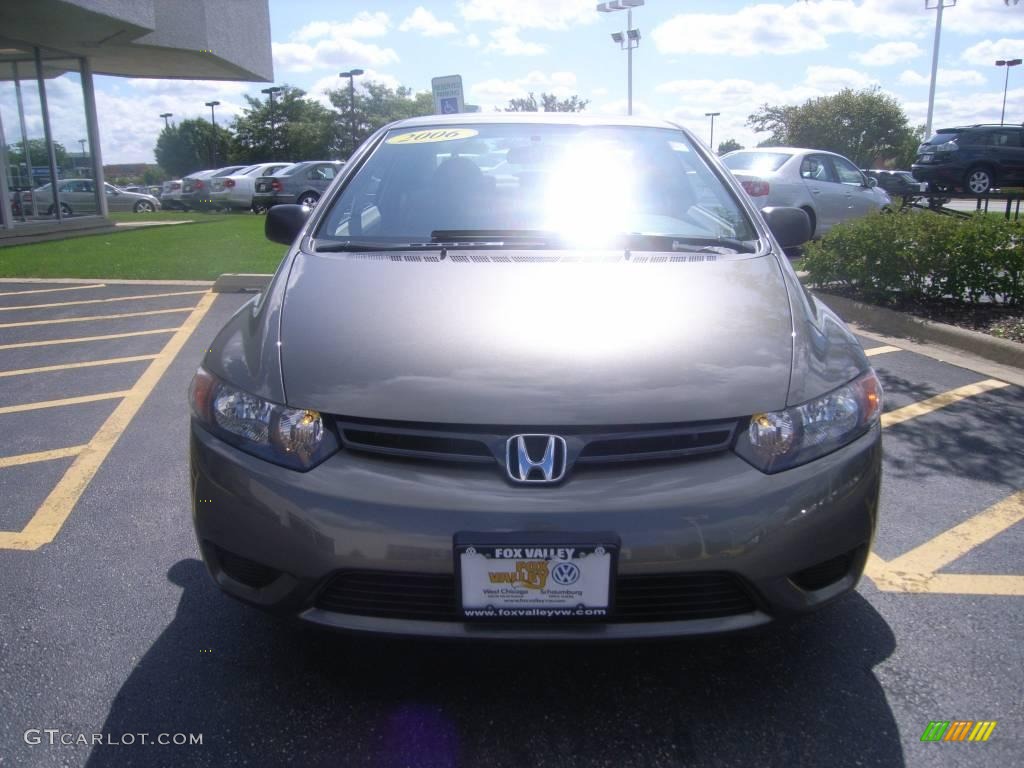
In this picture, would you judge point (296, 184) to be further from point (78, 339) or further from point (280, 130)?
point (280, 130)

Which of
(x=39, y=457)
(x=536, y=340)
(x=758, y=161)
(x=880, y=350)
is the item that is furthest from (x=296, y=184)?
(x=536, y=340)

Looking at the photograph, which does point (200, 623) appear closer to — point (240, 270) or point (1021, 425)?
point (1021, 425)

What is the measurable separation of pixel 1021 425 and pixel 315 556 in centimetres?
408

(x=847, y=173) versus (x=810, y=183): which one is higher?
(x=847, y=173)

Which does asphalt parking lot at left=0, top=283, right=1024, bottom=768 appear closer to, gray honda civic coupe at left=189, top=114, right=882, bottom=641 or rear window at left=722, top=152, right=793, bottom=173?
gray honda civic coupe at left=189, top=114, right=882, bottom=641

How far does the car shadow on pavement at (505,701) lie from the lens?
2084 mm

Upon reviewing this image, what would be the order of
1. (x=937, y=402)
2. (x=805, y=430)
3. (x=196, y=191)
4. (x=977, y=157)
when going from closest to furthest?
(x=805, y=430) < (x=937, y=402) < (x=977, y=157) < (x=196, y=191)

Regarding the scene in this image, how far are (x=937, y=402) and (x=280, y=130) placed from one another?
178ft

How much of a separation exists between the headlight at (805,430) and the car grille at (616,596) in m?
0.30

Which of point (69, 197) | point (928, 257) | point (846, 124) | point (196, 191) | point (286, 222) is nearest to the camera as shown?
point (286, 222)

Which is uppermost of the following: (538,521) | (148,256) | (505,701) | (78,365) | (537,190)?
(537,190)

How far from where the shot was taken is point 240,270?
9.95m

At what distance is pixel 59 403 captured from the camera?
5.06 metres

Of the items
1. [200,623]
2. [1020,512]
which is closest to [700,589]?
[200,623]
